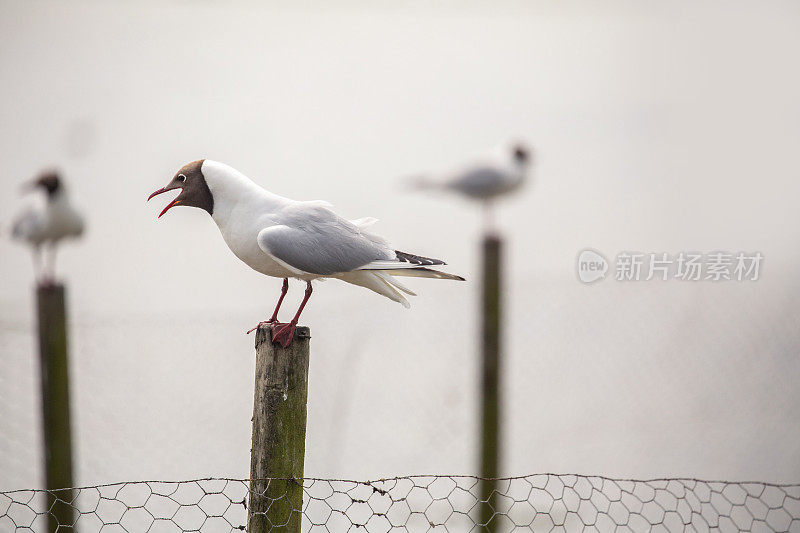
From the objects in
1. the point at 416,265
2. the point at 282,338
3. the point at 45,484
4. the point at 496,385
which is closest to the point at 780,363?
the point at 496,385

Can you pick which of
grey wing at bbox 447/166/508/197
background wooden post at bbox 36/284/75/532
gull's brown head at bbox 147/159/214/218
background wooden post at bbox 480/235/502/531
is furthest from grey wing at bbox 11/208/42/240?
gull's brown head at bbox 147/159/214/218

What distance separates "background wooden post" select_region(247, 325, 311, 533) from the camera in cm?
161

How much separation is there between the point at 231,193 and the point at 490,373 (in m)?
1.61

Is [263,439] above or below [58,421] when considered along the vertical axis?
above

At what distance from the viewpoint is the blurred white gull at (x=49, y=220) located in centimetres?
483

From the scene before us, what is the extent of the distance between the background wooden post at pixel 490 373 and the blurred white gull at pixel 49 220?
111 inches

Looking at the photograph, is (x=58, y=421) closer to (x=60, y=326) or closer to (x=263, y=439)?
(x=60, y=326)

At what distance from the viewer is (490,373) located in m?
3.18

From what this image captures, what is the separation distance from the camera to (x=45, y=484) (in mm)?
3016

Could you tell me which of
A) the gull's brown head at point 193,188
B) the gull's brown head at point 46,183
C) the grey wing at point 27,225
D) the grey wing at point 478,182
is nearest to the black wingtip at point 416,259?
the gull's brown head at point 193,188

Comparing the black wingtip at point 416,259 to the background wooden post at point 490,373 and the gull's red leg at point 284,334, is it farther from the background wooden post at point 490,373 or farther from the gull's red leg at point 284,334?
the background wooden post at point 490,373

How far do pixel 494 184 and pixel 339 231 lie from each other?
9.65 ft

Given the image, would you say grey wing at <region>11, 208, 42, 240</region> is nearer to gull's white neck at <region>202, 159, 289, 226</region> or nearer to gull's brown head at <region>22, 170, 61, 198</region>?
gull's brown head at <region>22, 170, 61, 198</region>

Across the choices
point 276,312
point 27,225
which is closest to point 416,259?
point 276,312
